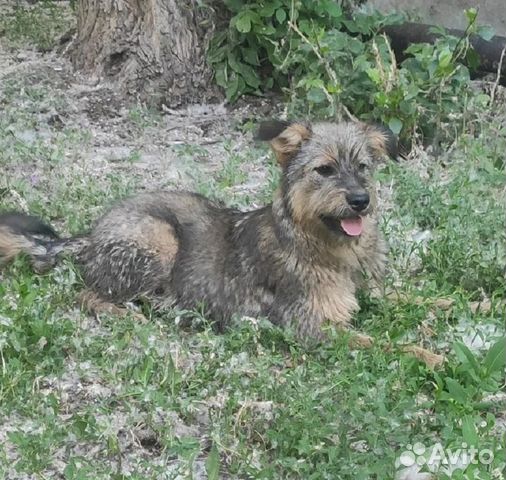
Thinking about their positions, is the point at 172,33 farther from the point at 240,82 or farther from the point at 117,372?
the point at 117,372

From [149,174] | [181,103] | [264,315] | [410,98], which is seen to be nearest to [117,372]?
[264,315]

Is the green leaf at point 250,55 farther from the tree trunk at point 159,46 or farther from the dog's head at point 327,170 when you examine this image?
the dog's head at point 327,170

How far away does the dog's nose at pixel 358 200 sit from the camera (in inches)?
246

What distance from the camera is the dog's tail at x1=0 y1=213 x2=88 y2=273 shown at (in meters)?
7.23

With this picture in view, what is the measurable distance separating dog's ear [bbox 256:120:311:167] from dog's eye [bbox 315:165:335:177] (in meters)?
0.20

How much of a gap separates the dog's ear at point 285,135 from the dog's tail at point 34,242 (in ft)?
4.75

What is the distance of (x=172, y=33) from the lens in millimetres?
10523

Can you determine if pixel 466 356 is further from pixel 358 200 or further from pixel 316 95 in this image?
pixel 316 95

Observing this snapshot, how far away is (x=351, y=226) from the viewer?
20.9 ft

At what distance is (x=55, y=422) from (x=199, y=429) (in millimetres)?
653

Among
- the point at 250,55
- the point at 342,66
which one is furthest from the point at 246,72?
the point at 342,66

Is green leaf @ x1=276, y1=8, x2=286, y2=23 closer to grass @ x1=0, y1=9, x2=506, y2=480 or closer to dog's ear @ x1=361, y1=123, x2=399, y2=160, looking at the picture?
grass @ x1=0, y1=9, x2=506, y2=480

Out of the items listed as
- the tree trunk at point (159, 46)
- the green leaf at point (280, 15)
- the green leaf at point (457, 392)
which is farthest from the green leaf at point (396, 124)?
the green leaf at point (457, 392)

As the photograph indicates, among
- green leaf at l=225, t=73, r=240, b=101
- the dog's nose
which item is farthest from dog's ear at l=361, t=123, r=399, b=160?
green leaf at l=225, t=73, r=240, b=101
